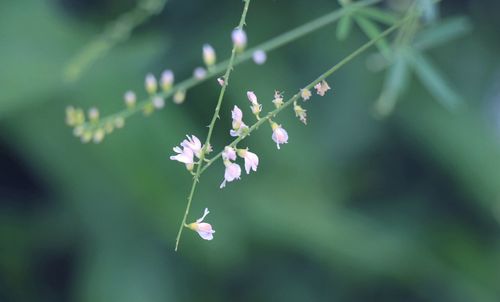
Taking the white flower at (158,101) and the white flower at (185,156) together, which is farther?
the white flower at (158,101)

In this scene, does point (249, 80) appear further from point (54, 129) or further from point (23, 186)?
point (23, 186)

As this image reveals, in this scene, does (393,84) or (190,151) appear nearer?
(190,151)

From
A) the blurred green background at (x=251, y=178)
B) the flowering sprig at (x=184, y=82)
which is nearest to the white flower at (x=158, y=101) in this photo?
the flowering sprig at (x=184, y=82)

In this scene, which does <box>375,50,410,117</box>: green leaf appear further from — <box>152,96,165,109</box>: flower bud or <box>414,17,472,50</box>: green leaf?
<box>152,96,165,109</box>: flower bud

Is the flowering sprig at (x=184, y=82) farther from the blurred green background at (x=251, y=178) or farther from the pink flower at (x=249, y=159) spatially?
the blurred green background at (x=251, y=178)

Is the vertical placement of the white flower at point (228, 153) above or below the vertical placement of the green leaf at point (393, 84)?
below

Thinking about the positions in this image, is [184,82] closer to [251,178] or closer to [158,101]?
[158,101]

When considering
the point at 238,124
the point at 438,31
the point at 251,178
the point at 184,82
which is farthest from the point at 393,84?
the point at 251,178
